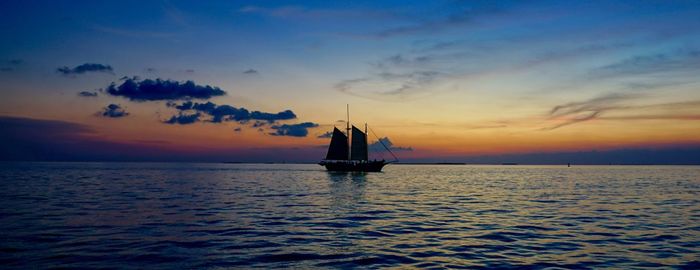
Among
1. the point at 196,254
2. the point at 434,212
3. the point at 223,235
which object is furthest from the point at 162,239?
the point at 434,212

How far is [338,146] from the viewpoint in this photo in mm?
127312

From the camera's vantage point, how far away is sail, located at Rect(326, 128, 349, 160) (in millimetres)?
126188

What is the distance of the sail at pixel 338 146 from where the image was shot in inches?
4968

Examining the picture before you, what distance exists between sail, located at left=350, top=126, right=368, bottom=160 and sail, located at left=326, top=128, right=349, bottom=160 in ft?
6.68

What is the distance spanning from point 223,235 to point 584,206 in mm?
28783

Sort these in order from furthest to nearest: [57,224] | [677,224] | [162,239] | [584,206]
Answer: [584,206] < [677,224] < [57,224] < [162,239]

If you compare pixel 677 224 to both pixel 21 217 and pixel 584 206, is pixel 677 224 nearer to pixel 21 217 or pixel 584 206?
pixel 584 206

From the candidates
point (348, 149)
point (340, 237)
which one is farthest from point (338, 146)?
point (340, 237)

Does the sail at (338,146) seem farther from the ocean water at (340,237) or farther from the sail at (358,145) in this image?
the ocean water at (340,237)

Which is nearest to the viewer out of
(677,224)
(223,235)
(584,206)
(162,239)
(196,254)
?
(196,254)

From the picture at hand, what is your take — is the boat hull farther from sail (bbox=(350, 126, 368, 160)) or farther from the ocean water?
the ocean water

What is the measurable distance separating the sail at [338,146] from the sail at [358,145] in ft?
6.68

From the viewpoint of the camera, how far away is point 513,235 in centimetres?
2159

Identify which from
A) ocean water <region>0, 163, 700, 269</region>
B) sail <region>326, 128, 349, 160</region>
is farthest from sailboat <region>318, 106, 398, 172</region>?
ocean water <region>0, 163, 700, 269</region>
